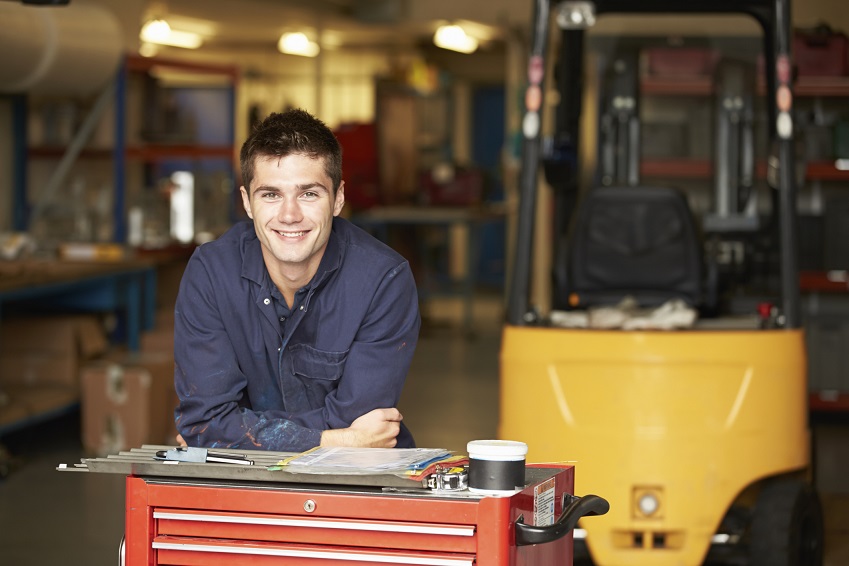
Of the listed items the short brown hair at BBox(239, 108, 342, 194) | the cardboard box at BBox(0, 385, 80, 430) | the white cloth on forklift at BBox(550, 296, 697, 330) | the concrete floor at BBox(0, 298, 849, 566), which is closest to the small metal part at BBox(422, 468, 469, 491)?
the short brown hair at BBox(239, 108, 342, 194)

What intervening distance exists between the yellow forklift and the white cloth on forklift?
0.02 meters

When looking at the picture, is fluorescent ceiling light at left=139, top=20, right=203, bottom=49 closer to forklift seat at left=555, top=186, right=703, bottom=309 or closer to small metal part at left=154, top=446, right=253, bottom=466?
forklift seat at left=555, top=186, right=703, bottom=309

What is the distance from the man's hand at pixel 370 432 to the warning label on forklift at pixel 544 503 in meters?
0.56

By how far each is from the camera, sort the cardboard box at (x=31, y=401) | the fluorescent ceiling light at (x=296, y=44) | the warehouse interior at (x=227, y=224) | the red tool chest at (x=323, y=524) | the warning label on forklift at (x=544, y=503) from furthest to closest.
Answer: the fluorescent ceiling light at (x=296, y=44)
the cardboard box at (x=31, y=401)
the warehouse interior at (x=227, y=224)
the warning label on forklift at (x=544, y=503)
the red tool chest at (x=323, y=524)

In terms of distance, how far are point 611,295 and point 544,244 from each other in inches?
300

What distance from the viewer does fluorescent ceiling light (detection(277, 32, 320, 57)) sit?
55.4 ft

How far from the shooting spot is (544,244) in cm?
1319

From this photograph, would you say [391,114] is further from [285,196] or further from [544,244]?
[285,196]

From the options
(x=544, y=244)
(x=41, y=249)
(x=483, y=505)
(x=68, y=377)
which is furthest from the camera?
(x=544, y=244)

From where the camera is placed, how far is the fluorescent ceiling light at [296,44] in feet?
55.4

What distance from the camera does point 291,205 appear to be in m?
2.85

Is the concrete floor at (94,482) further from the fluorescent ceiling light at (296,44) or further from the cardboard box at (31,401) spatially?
the fluorescent ceiling light at (296,44)

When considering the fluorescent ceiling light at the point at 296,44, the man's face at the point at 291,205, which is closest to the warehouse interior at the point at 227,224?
the man's face at the point at 291,205

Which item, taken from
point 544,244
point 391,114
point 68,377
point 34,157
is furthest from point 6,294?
point 391,114
